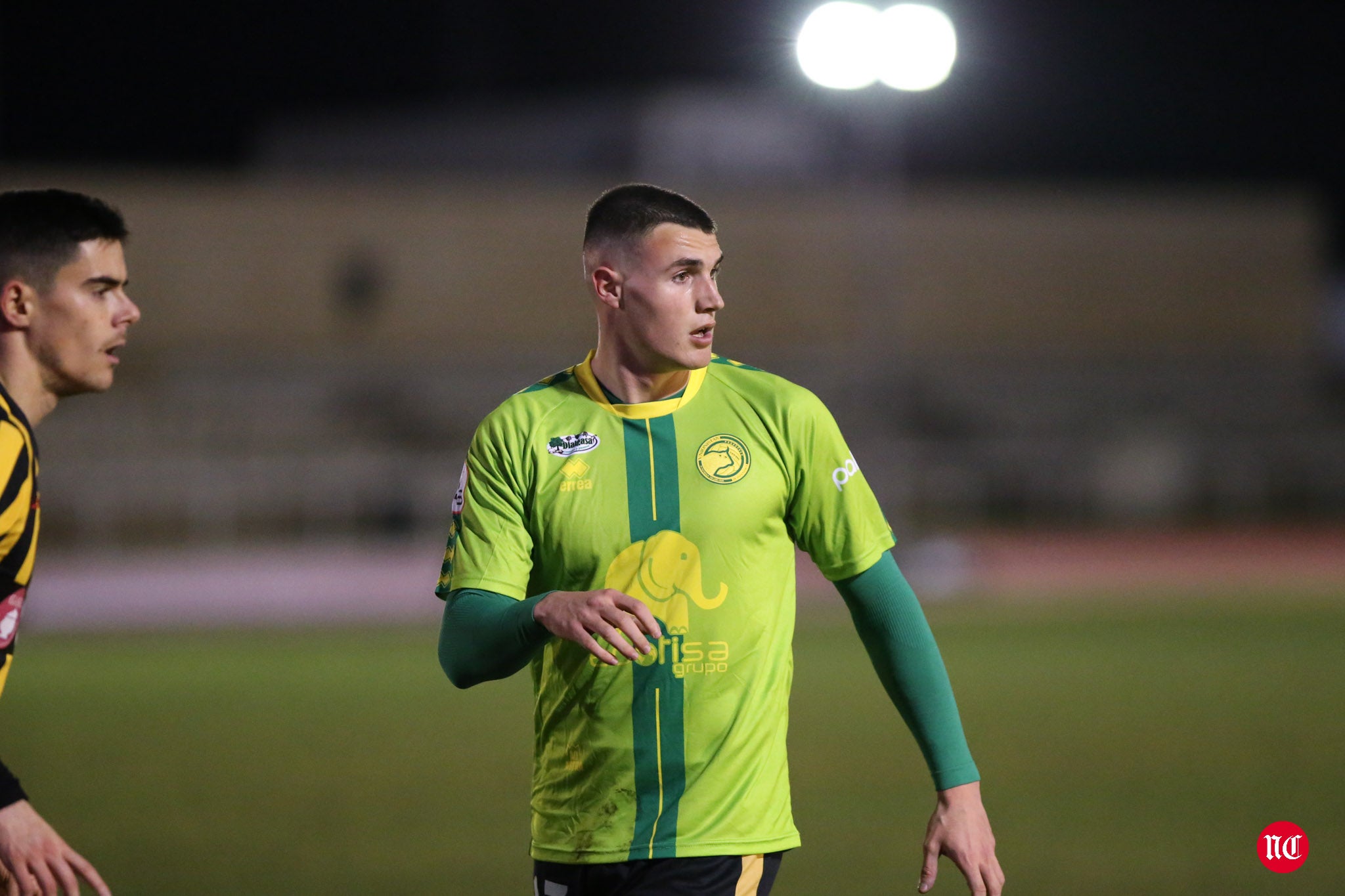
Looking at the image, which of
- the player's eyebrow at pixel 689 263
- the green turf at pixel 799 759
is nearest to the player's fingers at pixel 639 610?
the player's eyebrow at pixel 689 263

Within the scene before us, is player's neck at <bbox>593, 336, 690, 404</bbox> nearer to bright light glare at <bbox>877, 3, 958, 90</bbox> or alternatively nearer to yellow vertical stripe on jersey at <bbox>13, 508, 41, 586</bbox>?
yellow vertical stripe on jersey at <bbox>13, 508, 41, 586</bbox>

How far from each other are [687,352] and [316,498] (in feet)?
75.0

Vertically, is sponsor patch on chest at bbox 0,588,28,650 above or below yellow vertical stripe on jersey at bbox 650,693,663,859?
above

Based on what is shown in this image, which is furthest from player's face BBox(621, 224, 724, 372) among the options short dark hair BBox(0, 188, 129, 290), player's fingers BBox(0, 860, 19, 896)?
player's fingers BBox(0, 860, 19, 896)

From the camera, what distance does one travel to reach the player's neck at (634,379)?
3.75 metres

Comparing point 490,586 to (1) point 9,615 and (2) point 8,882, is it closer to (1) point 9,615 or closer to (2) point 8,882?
(1) point 9,615

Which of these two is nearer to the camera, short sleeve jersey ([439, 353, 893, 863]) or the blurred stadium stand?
short sleeve jersey ([439, 353, 893, 863])

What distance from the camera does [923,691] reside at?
3557 millimetres

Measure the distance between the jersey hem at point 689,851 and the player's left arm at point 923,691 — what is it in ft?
1.24

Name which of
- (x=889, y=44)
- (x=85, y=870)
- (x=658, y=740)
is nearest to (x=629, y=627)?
(x=658, y=740)

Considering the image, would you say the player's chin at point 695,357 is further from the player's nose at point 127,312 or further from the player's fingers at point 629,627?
the player's nose at point 127,312

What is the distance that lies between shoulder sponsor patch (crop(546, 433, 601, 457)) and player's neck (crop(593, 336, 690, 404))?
0.14 meters

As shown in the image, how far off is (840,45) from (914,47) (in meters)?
1.24

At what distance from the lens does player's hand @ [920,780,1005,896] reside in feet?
11.1
